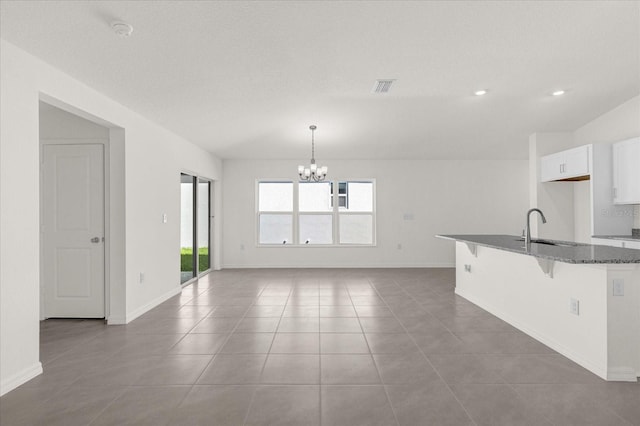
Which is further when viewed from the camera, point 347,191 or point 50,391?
point 347,191

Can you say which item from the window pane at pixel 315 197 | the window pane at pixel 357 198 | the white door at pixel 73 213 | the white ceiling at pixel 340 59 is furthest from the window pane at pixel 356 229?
the white door at pixel 73 213

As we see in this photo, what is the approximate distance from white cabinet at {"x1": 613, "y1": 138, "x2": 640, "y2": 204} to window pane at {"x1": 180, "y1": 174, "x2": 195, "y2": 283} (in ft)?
21.8

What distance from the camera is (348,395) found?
236 cm

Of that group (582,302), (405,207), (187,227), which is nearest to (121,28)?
(582,302)

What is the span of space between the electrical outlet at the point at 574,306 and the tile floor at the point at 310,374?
1.34ft

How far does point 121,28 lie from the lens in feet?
8.30

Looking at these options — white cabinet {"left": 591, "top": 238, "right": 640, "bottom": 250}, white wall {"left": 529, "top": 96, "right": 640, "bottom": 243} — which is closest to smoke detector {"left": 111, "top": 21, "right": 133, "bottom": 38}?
white cabinet {"left": 591, "top": 238, "right": 640, "bottom": 250}

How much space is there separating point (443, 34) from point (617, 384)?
2956mm

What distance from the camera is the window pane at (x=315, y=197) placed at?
8086mm

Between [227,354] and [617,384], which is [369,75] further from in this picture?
[617,384]

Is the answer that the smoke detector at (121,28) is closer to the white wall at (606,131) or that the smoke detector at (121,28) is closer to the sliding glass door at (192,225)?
the sliding glass door at (192,225)

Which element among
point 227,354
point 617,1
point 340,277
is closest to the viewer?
point 617,1

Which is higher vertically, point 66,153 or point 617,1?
point 617,1

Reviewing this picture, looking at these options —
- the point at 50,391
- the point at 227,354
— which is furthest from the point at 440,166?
the point at 50,391
